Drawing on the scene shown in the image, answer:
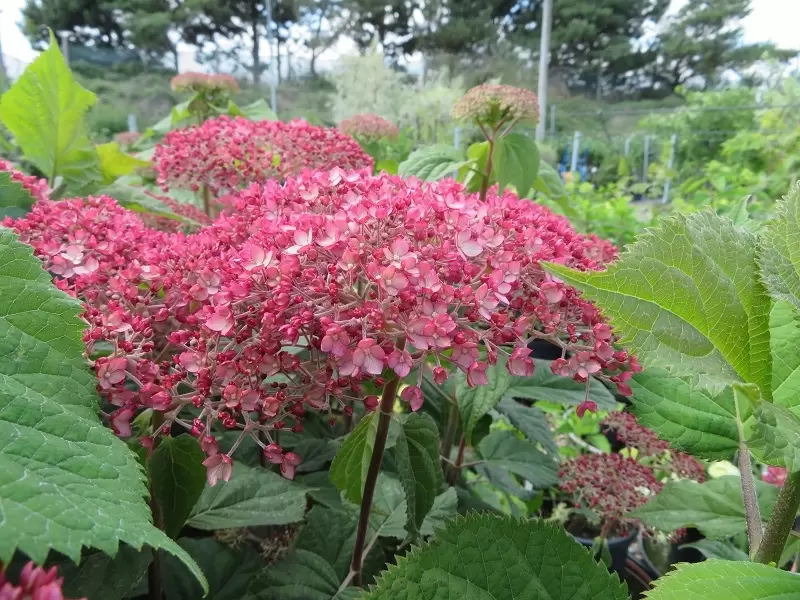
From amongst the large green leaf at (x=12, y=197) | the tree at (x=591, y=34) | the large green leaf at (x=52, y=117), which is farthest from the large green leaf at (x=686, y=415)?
the tree at (x=591, y=34)

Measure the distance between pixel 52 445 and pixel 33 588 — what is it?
5.8 inches

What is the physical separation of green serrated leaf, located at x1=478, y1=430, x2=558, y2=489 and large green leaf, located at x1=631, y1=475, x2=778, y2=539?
28 centimetres

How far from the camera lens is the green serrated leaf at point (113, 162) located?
1349 mm

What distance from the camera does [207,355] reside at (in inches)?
22.4

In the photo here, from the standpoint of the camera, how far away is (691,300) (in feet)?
1.60

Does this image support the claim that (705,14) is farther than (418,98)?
Yes

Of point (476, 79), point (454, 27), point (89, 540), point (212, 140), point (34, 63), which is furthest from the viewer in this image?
point (454, 27)

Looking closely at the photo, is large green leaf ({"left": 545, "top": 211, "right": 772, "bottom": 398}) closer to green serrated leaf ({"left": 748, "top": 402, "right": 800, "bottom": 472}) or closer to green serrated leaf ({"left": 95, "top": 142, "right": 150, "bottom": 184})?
green serrated leaf ({"left": 748, "top": 402, "right": 800, "bottom": 472})

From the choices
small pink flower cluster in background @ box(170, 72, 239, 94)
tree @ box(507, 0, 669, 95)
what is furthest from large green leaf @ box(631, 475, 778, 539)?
tree @ box(507, 0, 669, 95)

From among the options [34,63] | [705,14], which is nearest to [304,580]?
[34,63]

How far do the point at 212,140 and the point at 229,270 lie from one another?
71cm

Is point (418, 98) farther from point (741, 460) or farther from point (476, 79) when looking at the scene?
point (741, 460)

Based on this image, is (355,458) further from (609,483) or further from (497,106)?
(497,106)

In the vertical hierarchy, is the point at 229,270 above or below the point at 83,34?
below
